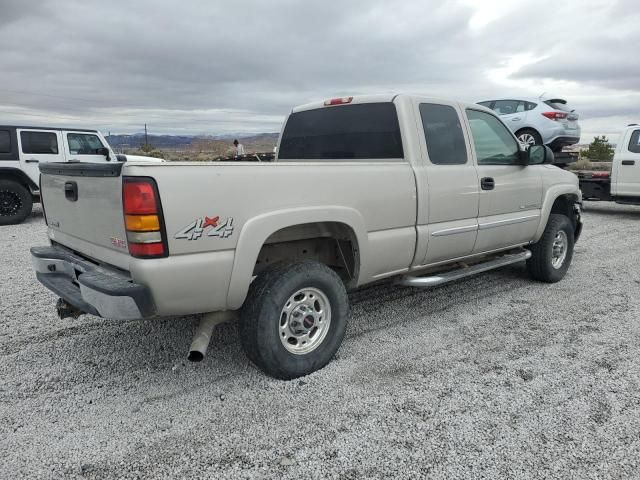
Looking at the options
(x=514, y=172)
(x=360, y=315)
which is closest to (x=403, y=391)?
(x=360, y=315)

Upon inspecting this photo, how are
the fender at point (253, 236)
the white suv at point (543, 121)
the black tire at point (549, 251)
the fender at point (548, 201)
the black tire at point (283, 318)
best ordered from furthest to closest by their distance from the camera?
1. the white suv at point (543, 121)
2. the black tire at point (549, 251)
3. the fender at point (548, 201)
4. the black tire at point (283, 318)
5. the fender at point (253, 236)

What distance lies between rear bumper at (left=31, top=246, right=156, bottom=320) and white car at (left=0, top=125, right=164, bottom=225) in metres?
6.56

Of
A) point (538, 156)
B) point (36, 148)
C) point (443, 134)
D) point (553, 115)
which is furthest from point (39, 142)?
point (553, 115)

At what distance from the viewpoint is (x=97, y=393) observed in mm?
3107

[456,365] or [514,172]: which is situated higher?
[514,172]

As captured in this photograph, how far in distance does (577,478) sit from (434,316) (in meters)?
2.22

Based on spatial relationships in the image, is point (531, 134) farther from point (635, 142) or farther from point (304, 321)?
point (304, 321)

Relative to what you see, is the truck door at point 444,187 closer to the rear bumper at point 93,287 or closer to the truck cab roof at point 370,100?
the truck cab roof at point 370,100

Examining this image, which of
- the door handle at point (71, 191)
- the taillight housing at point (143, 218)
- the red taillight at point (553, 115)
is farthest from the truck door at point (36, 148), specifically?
the red taillight at point (553, 115)

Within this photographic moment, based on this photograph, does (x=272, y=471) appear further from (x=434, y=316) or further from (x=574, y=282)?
(x=574, y=282)

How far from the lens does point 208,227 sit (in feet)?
9.02

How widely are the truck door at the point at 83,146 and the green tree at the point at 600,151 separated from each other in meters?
23.7

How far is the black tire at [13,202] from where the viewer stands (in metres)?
9.88

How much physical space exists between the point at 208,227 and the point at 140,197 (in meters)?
0.39
